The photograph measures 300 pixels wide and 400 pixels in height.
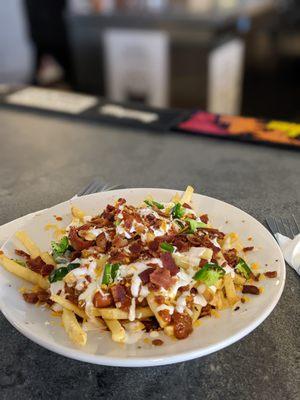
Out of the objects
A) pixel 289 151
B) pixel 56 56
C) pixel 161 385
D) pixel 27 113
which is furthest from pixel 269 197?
pixel 56 56

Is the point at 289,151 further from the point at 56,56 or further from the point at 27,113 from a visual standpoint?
the point at 56,56

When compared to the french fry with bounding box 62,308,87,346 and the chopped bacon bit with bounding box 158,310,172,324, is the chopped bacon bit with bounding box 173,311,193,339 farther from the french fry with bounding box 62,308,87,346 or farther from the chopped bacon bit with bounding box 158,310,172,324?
the french fry with bounding box 62,308,87,346

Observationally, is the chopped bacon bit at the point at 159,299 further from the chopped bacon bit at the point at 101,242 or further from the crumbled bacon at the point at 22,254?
the crumbled bacon at the point at 22,254

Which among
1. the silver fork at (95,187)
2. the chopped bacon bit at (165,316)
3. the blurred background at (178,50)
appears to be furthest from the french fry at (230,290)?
the blurred background at (178,50)

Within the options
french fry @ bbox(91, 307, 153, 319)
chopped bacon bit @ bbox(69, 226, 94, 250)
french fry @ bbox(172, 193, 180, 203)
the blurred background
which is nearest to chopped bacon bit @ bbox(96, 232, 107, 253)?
chopped bacon bit @ bbox(69, 226, 94, 250)

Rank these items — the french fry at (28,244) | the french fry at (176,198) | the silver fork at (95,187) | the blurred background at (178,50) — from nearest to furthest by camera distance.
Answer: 1. the french fry at (28,244)
2. the french fry at (176,198)
3. the silver fork at (95,187)
4. the blurred background at (178,50)
